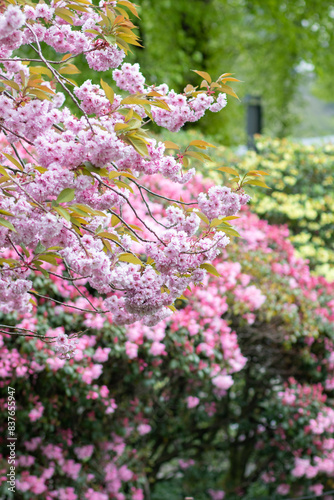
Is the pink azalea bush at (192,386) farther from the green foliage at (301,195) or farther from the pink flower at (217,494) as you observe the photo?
the green foliage at (301,195)

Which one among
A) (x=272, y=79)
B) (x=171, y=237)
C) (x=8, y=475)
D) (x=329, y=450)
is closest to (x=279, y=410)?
(x=329, y=450)

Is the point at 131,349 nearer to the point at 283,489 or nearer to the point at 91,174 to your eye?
the point at 91,174

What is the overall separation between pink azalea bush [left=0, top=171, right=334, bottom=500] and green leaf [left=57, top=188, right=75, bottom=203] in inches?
42.3

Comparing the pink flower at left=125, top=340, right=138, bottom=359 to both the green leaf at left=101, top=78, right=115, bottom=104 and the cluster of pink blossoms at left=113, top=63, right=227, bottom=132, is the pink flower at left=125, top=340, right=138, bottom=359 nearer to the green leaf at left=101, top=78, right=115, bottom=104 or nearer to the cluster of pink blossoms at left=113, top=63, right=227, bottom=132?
the cluster of pink blossoms at left=113, top=63, right=227, bottom=132

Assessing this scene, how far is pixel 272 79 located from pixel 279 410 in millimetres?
17496

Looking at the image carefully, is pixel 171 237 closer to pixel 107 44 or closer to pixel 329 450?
pixel 107 44

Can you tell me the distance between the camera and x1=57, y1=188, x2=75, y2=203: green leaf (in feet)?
5.69

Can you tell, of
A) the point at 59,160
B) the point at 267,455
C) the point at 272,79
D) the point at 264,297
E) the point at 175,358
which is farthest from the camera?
the point at 272,79

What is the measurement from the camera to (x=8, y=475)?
3.43m

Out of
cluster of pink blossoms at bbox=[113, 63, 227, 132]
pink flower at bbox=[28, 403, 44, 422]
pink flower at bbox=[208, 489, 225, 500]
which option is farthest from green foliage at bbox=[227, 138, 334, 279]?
cluster of pink blossoms at bbox=[113, 63, 227, 132]

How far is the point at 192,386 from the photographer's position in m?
4.60

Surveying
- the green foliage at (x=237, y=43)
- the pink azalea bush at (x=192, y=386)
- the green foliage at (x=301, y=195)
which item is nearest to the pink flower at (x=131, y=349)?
the pink azalea bush at (x=192, y=386)

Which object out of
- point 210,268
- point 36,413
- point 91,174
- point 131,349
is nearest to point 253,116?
point 131,349

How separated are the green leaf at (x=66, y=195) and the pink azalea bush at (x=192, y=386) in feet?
3.53
